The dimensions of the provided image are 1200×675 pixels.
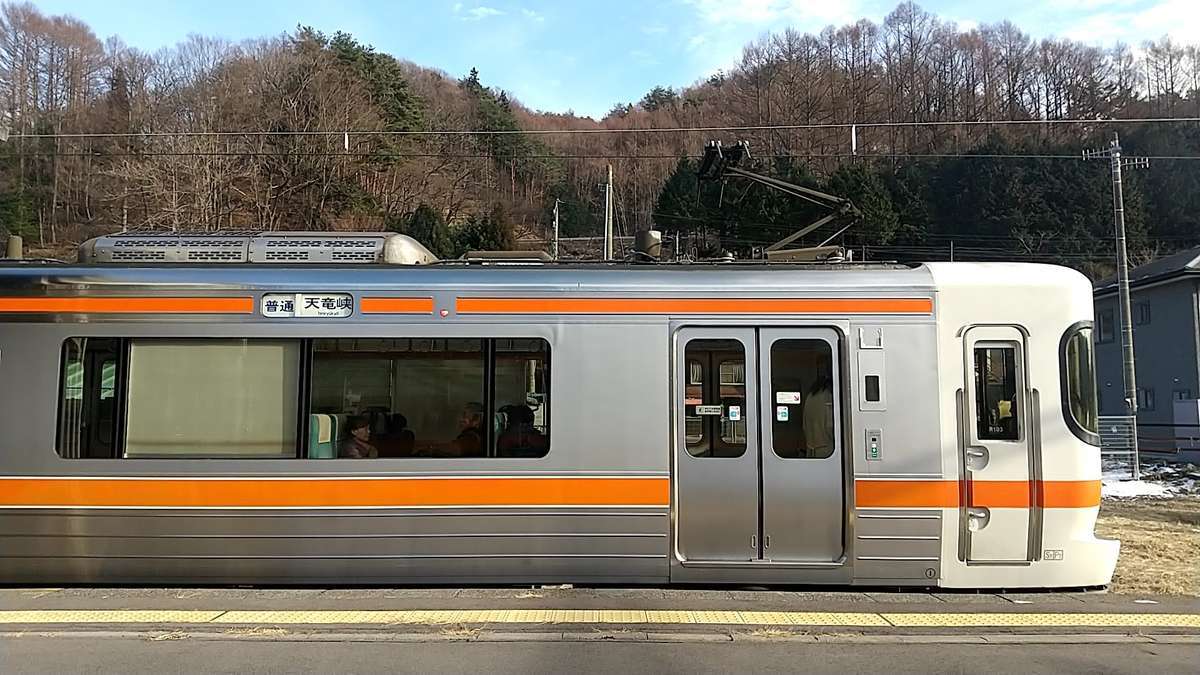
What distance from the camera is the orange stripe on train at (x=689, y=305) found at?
701 cm

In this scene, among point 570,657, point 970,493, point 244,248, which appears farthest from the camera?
point 244,248

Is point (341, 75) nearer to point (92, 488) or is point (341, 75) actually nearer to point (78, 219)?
point (78, 219)

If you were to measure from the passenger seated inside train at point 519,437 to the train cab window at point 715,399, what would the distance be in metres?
1.27

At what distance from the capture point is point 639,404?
22.7ft

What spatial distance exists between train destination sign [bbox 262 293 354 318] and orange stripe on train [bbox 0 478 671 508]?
1416mm

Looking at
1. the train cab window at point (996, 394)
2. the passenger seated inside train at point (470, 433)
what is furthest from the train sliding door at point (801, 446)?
the passenger seated inside train at point (470, 433)

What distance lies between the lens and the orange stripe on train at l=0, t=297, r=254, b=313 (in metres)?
7.00

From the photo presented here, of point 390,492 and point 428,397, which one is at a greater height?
point 428,397

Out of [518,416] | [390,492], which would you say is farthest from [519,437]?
[390,492]

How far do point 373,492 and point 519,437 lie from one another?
1.30 metres

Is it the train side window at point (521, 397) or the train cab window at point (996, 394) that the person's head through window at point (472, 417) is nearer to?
the train side window at point (521, 397)

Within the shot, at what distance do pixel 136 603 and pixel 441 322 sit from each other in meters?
3.28

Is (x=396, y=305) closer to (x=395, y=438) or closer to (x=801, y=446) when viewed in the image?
(x=395, y=438)

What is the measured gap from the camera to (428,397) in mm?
7023
